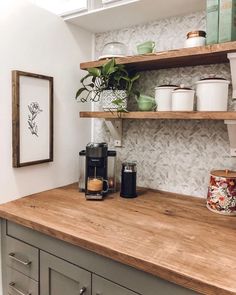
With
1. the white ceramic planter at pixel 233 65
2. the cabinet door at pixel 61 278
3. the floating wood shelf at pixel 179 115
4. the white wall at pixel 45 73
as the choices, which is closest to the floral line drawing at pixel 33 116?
the white wall at pixel 45 73

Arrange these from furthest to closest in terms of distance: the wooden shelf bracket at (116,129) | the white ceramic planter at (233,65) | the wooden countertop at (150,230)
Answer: the wooden shelf bracket at (116,129) < the white ceramic planter at (233,65) < the wooden countertop at (150,230)

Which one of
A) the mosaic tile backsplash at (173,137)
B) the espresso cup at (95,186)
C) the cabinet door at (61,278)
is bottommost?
the cabinet door at (61,278)

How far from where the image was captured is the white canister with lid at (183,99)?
4.14 ft

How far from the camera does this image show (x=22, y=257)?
1260mm

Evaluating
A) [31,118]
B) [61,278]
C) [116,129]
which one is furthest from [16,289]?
[116,129]

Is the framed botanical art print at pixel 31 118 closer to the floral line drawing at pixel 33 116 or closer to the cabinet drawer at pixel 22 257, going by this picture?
the floral line drawing at pixel 33 116

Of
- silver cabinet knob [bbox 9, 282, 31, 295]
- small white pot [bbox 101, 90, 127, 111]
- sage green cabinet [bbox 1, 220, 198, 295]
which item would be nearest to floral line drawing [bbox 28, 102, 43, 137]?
small white pot [bbox 101, 90, 127, 111]

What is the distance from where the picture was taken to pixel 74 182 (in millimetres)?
1784

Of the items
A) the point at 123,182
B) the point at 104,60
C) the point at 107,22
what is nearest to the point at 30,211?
the point at 123,182

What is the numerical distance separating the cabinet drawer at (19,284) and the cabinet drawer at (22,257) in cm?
3

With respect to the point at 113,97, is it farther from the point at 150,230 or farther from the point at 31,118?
the point at 150,230

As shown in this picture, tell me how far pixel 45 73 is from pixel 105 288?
1122 mm

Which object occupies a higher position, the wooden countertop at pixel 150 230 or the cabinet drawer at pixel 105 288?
the wooden countertop at pixel 150 230

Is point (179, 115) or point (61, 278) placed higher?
point (179, 115)
